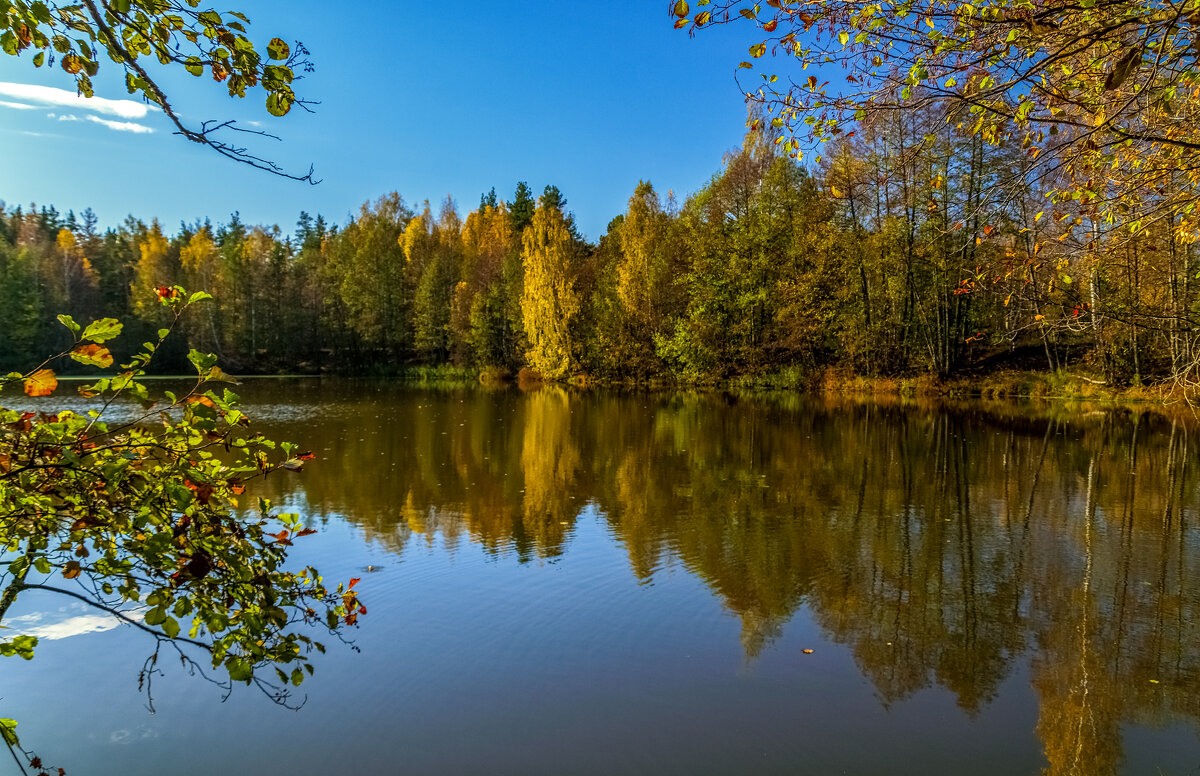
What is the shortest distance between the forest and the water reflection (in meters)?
2.39

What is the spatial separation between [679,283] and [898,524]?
94.3 ft

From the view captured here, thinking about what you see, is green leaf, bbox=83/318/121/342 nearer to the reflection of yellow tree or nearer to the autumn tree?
the reflection of yellow tree

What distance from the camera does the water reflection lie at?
5062 millimetres

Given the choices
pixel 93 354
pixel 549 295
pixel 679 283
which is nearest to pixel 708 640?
pixel 93 354

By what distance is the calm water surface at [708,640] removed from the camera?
13.6 feet

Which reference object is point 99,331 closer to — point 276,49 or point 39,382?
point 39,382

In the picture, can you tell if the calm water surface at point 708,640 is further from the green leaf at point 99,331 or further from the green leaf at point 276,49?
the green leaf at point 276,49

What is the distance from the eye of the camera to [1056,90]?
13.4 ft

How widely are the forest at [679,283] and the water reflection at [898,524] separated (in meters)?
2.39

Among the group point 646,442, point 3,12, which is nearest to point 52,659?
point 3,12

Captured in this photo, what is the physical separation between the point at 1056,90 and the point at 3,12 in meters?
4.82

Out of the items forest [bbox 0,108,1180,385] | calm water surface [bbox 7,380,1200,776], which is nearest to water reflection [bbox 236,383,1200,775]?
calm water surface [bbox 7,380,1200,776]

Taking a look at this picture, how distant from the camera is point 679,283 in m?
36.8

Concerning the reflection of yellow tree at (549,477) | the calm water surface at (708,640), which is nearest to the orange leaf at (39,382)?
the calm water surface at (708,640)
